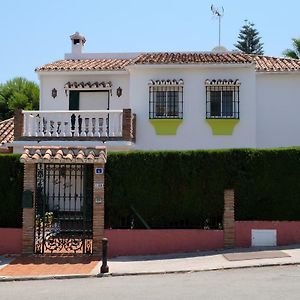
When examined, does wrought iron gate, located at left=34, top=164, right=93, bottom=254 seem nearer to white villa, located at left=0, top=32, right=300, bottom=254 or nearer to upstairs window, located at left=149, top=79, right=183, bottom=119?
white villa, located at left=0, top=32, right=300, bottom=254

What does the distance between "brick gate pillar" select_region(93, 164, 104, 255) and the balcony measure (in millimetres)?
3773

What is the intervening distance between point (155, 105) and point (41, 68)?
5.21 m

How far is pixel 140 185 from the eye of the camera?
14930 millimetres

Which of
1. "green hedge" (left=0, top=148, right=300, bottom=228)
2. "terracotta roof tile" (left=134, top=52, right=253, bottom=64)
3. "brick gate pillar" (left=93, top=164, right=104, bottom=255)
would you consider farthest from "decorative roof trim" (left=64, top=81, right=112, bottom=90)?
"brick gate pillar" (left=93, top=164, right=104, bottom=255)

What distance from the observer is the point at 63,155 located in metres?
14.6

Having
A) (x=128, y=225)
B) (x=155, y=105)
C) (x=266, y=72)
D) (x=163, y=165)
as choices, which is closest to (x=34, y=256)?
(x=128, y=225)

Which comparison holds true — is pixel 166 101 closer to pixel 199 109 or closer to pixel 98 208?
pixel 199 109

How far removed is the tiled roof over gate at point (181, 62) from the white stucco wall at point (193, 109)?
0.32 m

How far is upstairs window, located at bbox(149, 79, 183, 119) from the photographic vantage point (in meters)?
19.5

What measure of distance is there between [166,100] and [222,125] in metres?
2.37

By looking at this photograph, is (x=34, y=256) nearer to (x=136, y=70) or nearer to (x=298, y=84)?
(x=136, y=70)

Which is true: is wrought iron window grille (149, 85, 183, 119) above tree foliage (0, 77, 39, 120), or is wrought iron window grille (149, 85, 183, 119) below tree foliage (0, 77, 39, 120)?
below

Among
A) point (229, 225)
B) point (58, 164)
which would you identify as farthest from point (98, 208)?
point (229, 225)

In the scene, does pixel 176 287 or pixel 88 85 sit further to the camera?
pixel 88 85
